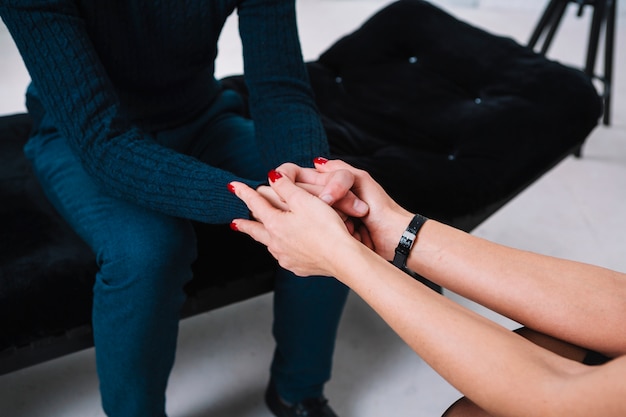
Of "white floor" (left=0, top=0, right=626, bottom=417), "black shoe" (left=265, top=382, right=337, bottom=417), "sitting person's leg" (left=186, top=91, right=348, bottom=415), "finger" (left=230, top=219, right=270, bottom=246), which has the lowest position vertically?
"white floor" (left=0, top=0, right=626, bottom=417)

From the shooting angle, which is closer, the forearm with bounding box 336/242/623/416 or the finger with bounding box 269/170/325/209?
the forearm with bounding box 336/242/623/416

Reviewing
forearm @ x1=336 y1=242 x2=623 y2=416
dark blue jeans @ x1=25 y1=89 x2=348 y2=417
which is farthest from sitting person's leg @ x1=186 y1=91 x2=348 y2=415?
forearm @ x1=336 y1=242 x2=623 y2=416

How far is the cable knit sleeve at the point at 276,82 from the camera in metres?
1.33

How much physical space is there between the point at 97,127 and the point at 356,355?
897 millimetres

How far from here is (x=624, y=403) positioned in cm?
76

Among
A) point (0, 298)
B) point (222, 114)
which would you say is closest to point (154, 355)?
point (0, 298)

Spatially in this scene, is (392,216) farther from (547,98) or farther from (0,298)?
(547,98)

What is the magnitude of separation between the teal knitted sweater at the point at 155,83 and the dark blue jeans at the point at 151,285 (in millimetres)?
48

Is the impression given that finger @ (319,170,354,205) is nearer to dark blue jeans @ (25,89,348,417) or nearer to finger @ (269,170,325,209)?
finger @ (269,170,325,209)

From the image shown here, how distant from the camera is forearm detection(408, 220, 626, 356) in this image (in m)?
0.98

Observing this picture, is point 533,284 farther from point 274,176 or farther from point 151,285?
point 151,285

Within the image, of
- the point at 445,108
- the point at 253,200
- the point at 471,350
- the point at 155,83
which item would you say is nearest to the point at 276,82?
the point at 155,83

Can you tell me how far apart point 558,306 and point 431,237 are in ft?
0.76

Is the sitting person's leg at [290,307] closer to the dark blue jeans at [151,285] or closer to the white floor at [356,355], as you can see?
the dark blue jeans at [151,285]
